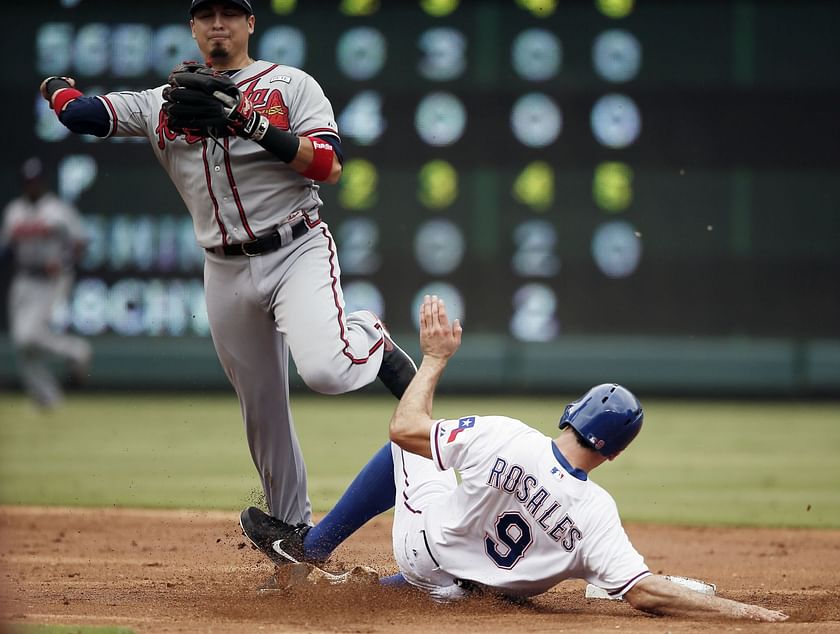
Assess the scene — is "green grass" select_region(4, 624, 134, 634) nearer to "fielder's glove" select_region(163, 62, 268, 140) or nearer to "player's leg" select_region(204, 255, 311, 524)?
"player's leg" select_region(204, 255, 311, 524)

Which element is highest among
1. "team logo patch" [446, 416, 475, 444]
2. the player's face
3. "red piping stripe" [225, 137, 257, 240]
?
the player's face

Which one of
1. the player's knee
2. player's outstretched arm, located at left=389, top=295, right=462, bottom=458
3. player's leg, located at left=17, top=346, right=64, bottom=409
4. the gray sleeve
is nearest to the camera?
player's outstretched arm, located at left=389, top=295, right=462, bottom=458

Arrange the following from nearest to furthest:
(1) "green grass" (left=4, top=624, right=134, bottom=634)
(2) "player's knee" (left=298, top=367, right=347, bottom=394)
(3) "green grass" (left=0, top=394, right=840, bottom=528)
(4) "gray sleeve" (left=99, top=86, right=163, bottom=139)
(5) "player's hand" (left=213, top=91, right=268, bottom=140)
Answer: (1) "green grass" (left=4, top=624, right=134, bottom=634)
(5) "player's hand" (left=213, top=91, right=268, bottom=140)
(2) "player's knee" (left=298, top=367, right=347, bottom=394)
(4) "gray sleeve" (left=99, top=86, right=163, bottom=139)
(3) "green grass" (left=0, top=394, right=840, bottom=528)

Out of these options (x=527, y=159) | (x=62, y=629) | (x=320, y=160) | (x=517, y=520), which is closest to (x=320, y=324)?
(x=320, y=160)

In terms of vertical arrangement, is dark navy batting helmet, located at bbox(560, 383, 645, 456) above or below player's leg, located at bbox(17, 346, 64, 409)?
above

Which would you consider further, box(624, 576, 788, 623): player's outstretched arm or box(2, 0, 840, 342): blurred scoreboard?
box(2, 0, 840, 342): blurred scoreboard

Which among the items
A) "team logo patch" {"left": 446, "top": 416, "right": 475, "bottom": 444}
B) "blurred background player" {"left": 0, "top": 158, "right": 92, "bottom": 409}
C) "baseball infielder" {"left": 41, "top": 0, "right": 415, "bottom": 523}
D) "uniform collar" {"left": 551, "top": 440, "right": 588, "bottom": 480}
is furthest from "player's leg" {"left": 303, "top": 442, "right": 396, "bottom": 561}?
"blurred background player" {"left": 0, "top": 158, "right": 92, "bottom": 409}
